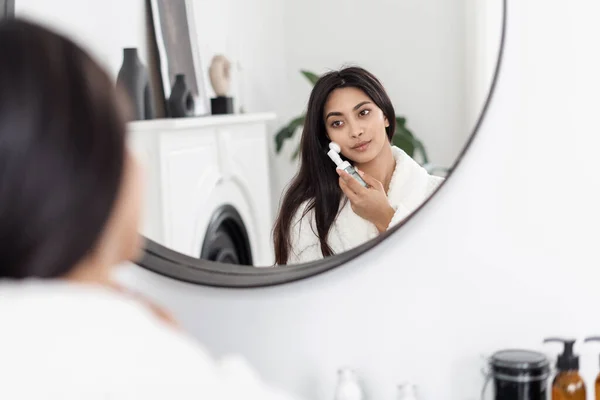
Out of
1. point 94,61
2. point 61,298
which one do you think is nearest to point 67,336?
point 61,298

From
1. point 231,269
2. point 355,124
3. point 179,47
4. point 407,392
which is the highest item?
point 179,47

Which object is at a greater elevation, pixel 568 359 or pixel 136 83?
pixel 136 83

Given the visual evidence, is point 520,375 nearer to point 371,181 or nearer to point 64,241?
point 371,181

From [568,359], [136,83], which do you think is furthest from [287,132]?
[568,359]

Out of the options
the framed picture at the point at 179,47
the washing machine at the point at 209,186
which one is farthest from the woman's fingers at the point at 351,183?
the framed picture at the point at 179,47

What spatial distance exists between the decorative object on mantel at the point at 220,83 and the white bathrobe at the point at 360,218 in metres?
0.20

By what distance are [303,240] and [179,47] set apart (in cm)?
35

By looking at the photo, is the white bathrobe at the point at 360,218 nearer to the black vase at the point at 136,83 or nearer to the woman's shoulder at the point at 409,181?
the woman's shoulder at the point at 409,181

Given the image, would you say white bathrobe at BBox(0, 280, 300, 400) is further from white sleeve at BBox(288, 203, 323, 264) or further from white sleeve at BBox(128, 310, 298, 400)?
white sleeve at BBox(288, 203, 323, 264)

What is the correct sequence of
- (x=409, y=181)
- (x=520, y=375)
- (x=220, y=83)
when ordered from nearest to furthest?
(x=520, y=375), (x=409, y=181), (x=220, y=83)

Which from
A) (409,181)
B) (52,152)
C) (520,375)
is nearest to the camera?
(52,152)

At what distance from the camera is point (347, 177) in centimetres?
108

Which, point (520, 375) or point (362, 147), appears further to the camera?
point (362, 147)

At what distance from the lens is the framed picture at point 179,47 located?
3.84ft
